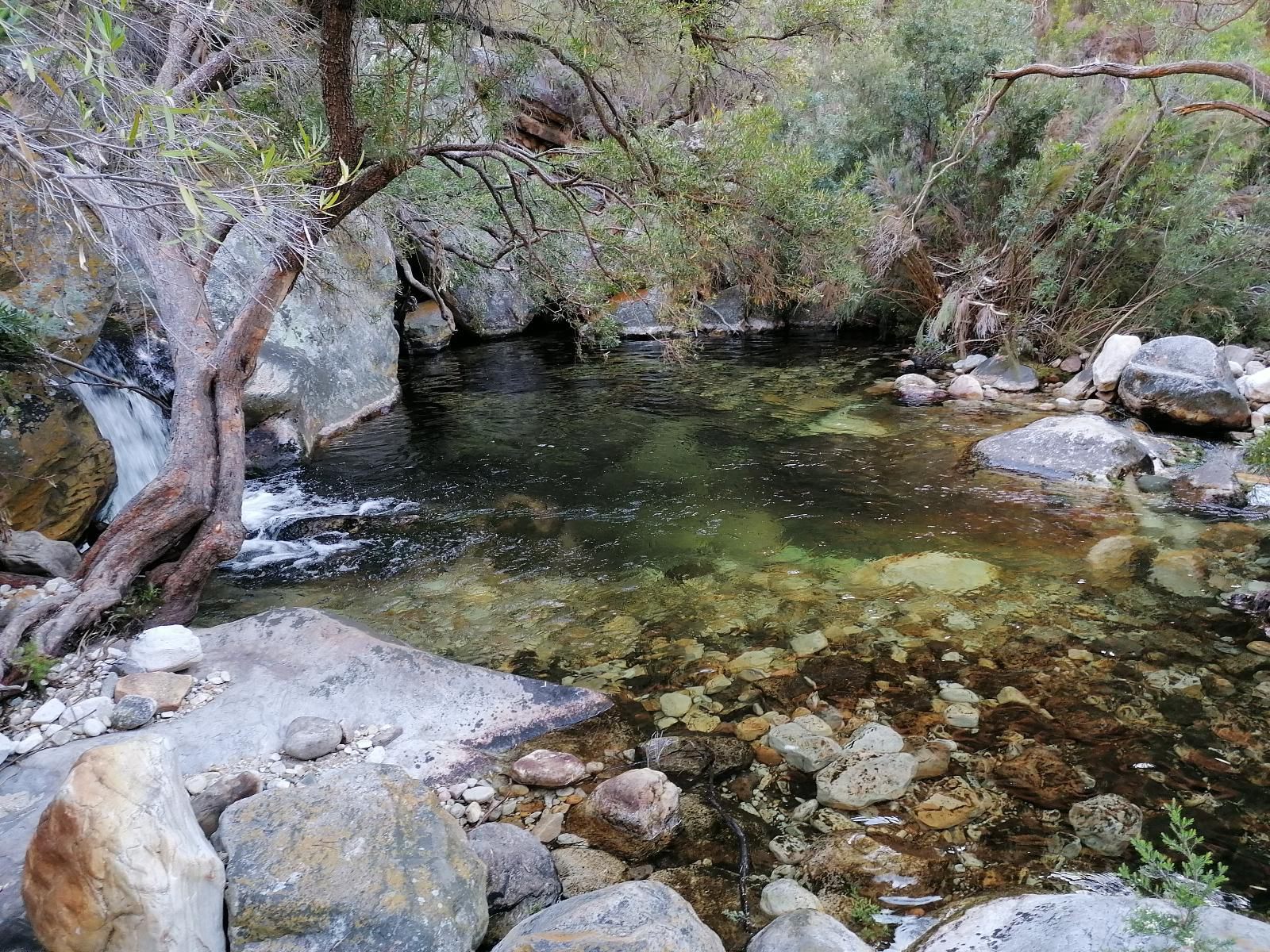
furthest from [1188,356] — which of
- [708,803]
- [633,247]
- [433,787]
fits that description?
[433,787]

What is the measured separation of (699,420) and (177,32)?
248 inches

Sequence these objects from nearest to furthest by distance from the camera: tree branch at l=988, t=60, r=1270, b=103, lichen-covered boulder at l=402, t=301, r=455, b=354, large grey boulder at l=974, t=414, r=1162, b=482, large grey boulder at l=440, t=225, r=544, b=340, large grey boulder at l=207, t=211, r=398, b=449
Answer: tree branch at l=988, t=60, r=1270, b=103 < large grey boulder at l=974, t=414, r=1162, b=482 < large grey boulder at l=207, t=211, r=398, b=449 < large grey boulder at l=440, t=225, r=544, b=340 < lichen-covered boulder at l=402, t=301, r=455, b=354

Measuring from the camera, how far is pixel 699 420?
29.8 ft

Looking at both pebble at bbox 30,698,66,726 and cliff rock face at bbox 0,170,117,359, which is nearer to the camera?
pebble at bbox 30,698,66,726

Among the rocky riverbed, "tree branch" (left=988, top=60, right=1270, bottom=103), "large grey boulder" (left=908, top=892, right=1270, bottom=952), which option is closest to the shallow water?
the rocky riverbed

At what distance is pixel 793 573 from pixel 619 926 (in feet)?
10.7

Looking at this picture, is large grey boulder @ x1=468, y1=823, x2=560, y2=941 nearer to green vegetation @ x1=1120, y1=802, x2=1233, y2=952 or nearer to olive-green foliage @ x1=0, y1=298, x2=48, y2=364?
green vegetation @ x1=1120, y1=802, x2=1233, y2=952

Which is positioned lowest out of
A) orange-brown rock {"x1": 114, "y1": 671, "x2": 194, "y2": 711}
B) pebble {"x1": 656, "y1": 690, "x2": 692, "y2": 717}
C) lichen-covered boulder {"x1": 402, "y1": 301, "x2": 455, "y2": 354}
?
pebble {"x1": 656, "y1": 690, "x2": 692, "y2": 717}

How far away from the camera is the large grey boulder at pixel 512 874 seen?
7.70ft

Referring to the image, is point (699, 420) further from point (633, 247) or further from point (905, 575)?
point (905, 575)

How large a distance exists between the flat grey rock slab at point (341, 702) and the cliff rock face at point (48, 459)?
1760 millimetres

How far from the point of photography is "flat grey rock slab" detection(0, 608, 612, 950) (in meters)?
2.91

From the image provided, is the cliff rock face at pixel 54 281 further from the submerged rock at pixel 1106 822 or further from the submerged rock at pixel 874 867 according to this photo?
the submerged rock at pixel 1106 822

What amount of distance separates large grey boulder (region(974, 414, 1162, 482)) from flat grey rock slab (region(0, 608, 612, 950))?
5.23 m
